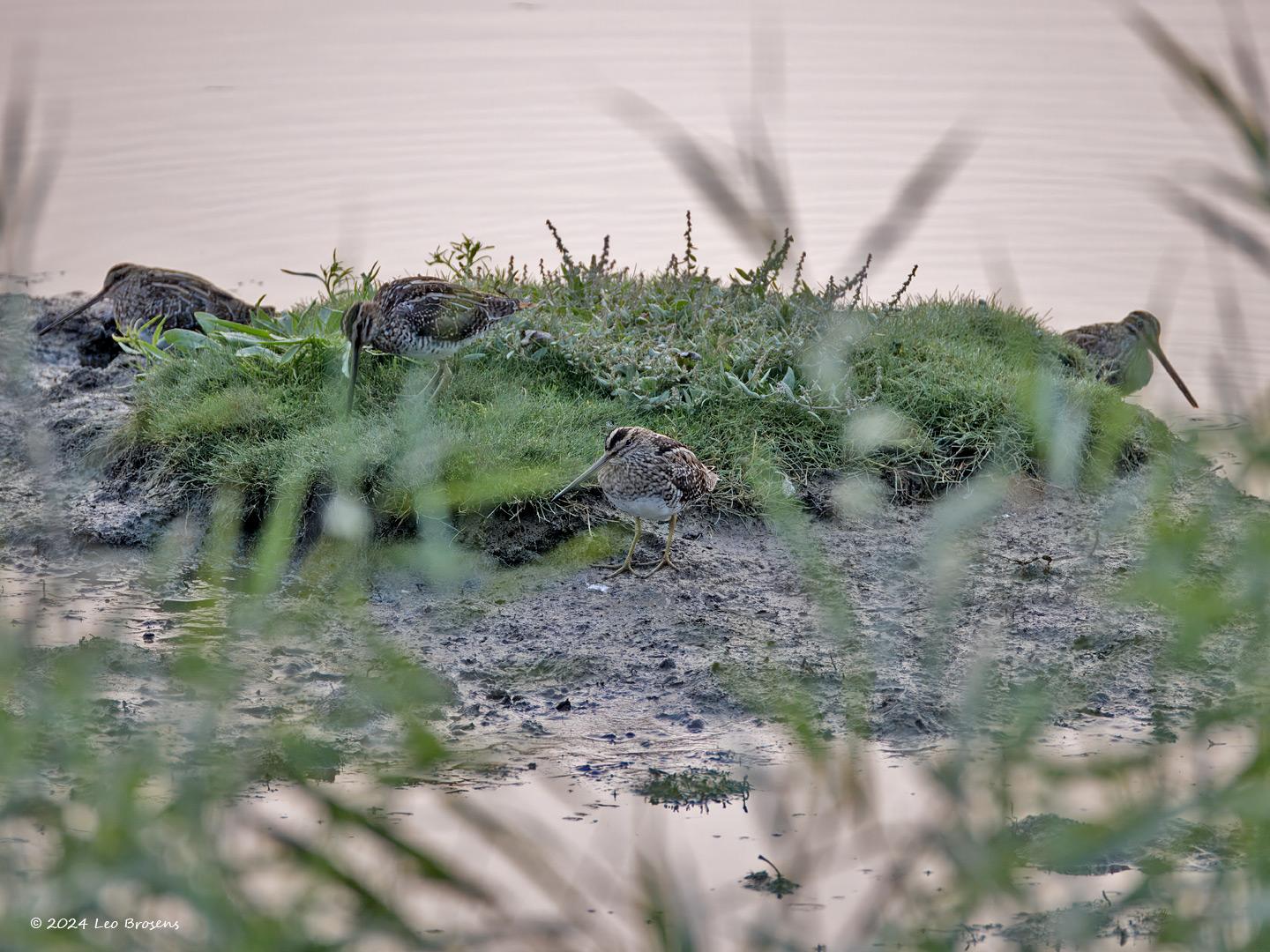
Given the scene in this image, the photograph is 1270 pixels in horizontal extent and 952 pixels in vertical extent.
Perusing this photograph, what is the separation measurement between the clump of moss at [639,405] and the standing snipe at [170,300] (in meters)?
0.55

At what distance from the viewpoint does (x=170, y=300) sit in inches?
322

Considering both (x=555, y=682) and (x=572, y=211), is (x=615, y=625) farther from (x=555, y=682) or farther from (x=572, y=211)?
(x=572, y=211)

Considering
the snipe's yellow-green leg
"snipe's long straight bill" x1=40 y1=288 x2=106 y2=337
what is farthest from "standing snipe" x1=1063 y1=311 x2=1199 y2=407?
"snipe's long straight bill" x1=40 y1=288 x2=106 y2=337

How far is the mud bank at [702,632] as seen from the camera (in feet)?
16.6

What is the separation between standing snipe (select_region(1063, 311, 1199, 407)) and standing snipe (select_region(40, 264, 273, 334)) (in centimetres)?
442

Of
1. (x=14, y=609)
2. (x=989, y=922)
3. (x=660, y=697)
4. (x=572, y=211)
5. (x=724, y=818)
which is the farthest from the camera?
(x=572, y=211)

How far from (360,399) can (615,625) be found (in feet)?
6.83

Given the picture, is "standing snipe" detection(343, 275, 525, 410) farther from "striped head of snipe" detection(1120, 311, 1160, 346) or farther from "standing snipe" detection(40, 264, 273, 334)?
"striped head of snipe" detection(1120, 311, 1160, 346)

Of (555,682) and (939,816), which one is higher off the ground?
(939,816)

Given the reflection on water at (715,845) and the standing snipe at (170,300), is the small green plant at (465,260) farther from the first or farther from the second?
the reflection on water at (715,845)

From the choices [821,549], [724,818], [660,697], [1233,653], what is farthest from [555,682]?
[1233,653]

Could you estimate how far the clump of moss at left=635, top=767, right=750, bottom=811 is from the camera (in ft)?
15.1

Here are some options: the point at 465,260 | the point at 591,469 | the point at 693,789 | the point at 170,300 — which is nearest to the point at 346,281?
the point at 465,260

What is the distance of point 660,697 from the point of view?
5297 millimetres
